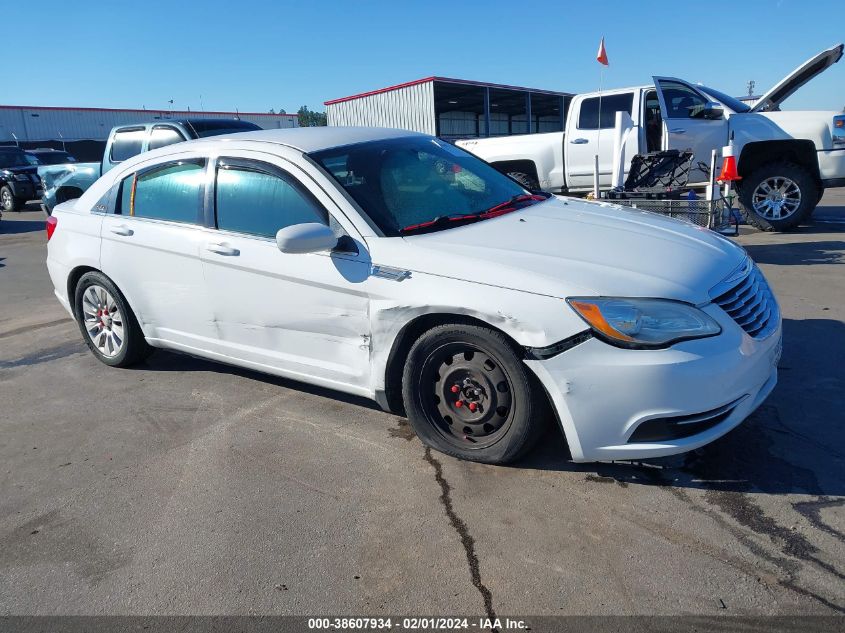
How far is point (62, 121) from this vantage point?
130ft

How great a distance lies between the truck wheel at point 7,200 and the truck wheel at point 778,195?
64.4 feet

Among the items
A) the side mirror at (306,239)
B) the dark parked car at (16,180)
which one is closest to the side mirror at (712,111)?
the side mirror at (306,239)

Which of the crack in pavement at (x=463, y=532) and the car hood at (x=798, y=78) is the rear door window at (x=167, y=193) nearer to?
the crack in pavement at (x=463, y=532)

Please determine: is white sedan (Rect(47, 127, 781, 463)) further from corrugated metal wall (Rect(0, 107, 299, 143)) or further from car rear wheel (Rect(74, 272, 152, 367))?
corrugated metal wall (Rect(0, 107, 299, 143))

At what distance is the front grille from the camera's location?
297 centimetres

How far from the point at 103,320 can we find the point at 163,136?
6.54 m

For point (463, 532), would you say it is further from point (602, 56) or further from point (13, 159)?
point (13, 159)

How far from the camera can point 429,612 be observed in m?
2.33

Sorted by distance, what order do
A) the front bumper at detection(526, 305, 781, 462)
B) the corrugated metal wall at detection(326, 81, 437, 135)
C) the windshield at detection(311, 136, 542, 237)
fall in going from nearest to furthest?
the front bumper at detection(526, 305, 781, 462), the windshield at detection(311, 136, 542, 237), the corrugated metal wall at detection(326, 81, 437, 135)

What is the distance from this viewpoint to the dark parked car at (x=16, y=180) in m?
19.3

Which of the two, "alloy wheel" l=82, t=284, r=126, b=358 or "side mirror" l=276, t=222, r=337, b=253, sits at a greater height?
"side mirror" l=276, t=222, r=337, b=253

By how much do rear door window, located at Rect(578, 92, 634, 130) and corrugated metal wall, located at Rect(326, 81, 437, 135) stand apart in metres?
14.5

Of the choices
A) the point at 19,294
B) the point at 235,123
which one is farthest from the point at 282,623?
the point at 235,123

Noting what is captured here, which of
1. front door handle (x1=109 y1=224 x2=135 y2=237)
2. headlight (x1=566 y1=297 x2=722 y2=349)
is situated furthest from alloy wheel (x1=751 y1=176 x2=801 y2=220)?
front door handle (x1=109 y1=224 x2=135 y2=237)
